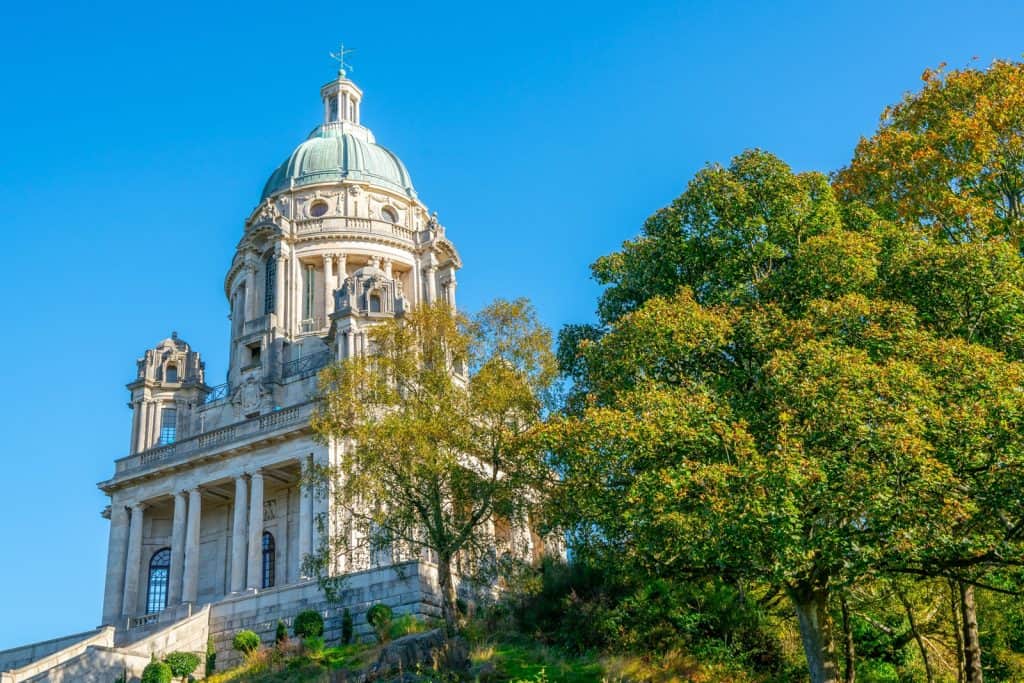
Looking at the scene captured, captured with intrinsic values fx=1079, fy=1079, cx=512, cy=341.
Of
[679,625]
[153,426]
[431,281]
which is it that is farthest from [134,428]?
[679,625]

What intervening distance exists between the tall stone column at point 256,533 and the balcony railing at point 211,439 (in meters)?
1.87

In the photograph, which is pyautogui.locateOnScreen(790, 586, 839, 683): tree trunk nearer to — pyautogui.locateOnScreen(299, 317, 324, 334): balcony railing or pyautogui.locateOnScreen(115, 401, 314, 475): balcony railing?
pyautogui.locateOnScreen(115, 401, 314, 475): balcony railing

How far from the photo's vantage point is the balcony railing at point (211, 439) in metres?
41.2

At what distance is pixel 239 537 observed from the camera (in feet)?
134

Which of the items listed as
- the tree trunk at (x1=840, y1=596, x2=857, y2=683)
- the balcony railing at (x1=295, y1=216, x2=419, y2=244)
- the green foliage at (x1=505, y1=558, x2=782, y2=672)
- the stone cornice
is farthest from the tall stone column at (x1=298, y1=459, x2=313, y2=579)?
the tree trunk at (x1=840, y1=596, x2=857, y2=683)

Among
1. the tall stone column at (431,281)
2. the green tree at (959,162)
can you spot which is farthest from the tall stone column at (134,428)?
the green tree at (959,162)

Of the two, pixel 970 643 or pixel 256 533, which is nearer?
pixel 970 643

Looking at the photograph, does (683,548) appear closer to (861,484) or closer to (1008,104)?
(861,484)

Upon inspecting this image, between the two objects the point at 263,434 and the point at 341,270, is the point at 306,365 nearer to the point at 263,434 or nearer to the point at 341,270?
the point at 341,270

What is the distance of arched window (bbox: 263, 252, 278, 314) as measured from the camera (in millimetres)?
53263

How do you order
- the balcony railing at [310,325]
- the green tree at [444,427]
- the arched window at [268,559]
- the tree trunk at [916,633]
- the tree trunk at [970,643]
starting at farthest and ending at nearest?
the balcony railing at [310,325]
the arched window at [268,559]
the green tree at [444,427]
the tree trunk at [916,633]
the tree trunk at [970,643]

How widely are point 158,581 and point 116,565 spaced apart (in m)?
1.93

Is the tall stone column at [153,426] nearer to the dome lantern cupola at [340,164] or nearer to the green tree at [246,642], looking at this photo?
the dome lantern cupola at [340,164]

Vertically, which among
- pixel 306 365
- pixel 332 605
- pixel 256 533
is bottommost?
pixel 332 605
